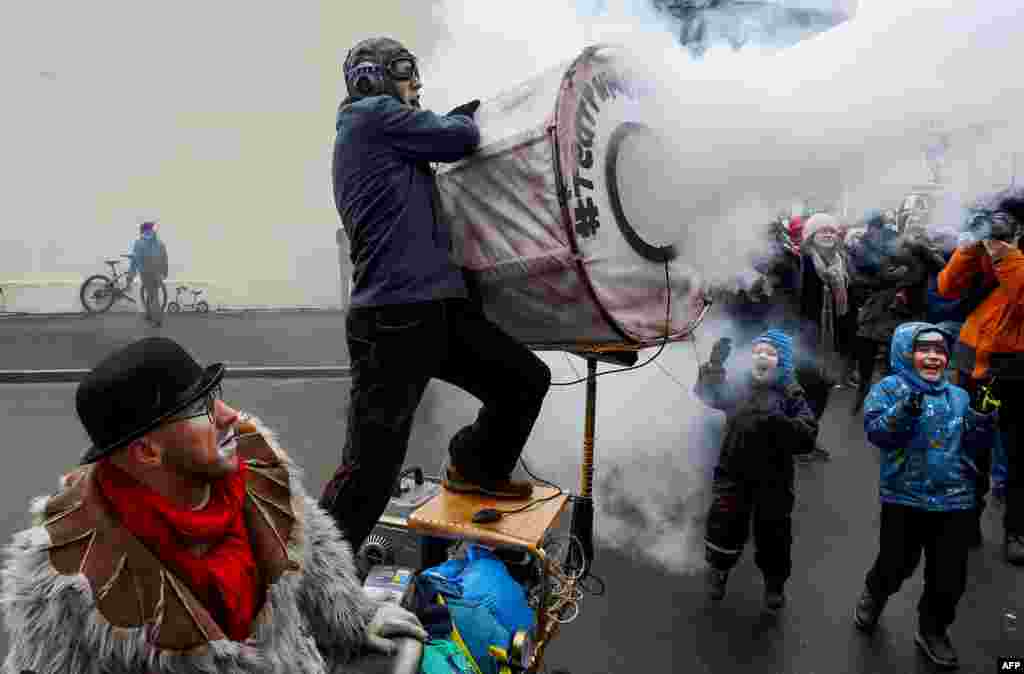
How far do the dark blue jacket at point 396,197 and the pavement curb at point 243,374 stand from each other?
6.22m

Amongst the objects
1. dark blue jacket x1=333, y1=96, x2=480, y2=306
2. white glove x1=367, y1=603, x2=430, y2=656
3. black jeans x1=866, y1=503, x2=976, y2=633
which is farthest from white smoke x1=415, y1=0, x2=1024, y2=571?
white glove x1=367, y1=603, x2=430, y2=656

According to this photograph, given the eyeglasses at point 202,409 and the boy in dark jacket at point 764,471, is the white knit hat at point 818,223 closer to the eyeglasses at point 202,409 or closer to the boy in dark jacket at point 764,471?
the boy in dark jacket at point 764,471

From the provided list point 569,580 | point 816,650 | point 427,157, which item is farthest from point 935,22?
point 816,650

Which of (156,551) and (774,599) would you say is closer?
(156,551)

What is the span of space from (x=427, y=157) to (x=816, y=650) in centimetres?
259

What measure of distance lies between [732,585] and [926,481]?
1083mm

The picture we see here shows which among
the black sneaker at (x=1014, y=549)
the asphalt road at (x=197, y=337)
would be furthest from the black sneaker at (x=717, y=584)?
the asphalt road at (x=197, y=337)

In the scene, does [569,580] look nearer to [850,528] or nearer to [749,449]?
[749,449]

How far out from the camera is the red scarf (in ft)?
4.48

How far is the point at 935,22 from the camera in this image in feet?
7.84

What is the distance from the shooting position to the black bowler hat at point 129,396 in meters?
1.33

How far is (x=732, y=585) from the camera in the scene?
11.7 feet

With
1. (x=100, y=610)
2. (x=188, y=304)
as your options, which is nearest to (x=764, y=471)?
(x=100, y=610)

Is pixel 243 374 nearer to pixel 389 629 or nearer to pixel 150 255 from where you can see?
pixel 150 255
